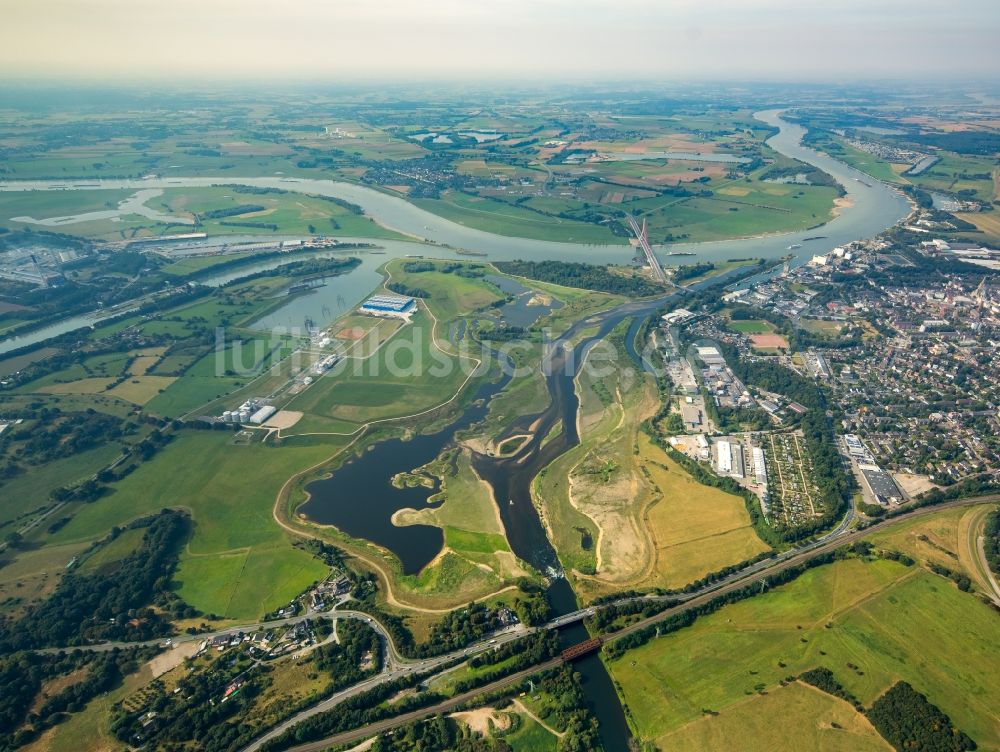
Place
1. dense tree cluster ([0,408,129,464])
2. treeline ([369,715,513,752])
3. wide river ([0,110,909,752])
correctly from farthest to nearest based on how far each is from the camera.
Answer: dense tree cluster ([0,408,129,464])
wide river ([0,110,909,752])
treeline ([369,715,513,752])

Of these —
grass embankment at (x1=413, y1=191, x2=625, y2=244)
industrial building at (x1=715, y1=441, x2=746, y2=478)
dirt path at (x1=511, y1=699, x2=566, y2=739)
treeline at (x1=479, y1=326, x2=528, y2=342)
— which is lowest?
dirt path at (x1=511, y1=699, x2=566, y2=739)

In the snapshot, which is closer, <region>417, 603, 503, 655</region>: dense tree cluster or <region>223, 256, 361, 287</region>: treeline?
<region>417, 603, 503, 655</region>: dense tree cluster

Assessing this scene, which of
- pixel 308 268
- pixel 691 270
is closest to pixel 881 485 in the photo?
pixel 691 270

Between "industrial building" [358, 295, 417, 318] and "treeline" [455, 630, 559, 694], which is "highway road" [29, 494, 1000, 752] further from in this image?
"industrial building" [358, 295, 417, 318]

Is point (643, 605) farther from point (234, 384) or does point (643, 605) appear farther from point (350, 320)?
point (350, 320)

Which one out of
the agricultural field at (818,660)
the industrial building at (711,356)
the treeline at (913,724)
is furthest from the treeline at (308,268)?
the treeline at (913,724)

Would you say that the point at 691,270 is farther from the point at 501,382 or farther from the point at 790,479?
the point at 790,479

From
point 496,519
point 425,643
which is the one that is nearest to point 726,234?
point 496,519

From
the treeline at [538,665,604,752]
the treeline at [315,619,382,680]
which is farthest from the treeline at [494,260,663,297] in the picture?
the treeline at [315,619,382,680]
